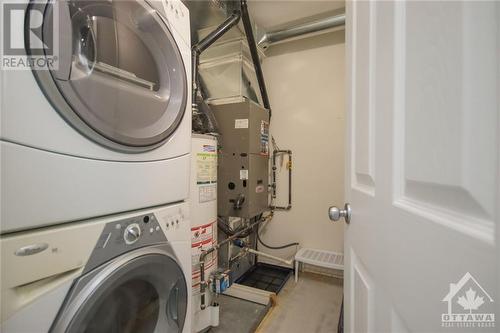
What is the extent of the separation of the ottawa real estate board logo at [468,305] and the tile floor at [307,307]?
1.38 m

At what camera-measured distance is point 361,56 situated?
59 cm

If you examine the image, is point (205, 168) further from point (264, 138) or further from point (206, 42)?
point (206, 42)

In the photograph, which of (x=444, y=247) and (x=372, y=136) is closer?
(x=444, y=247)

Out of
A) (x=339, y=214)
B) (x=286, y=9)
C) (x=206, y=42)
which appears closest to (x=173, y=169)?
(x=339, y=214)

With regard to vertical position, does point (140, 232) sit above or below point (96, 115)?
below

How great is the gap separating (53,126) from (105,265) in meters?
0.37

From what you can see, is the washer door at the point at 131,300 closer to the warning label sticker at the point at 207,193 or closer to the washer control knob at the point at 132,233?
the washer control knob at the point at 132,233

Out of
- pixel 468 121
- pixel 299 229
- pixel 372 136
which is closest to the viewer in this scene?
pixel 468 121

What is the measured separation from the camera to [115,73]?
617 millimetres

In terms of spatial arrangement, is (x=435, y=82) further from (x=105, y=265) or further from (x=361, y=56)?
(x=105, y=265)

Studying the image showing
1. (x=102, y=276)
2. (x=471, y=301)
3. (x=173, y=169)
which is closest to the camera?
(x=471, y=301)

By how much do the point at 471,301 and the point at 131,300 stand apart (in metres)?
0.85

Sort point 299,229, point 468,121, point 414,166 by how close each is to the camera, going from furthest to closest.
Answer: point 299,229, point 414,166, point 468,121

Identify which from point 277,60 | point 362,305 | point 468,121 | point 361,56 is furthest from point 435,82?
point 277,60
